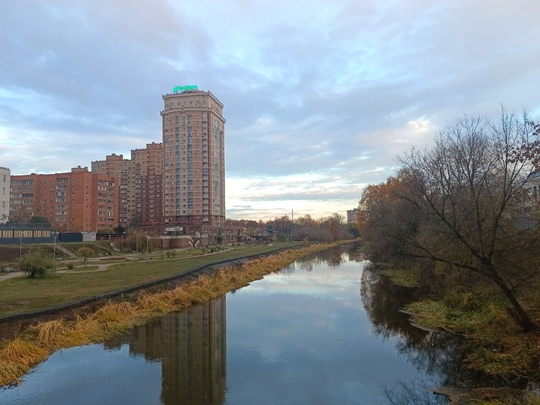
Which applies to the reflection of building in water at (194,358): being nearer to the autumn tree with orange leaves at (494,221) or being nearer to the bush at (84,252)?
the autumn tree with orange leaves at (494,221)

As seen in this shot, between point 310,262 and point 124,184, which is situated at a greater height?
point 124,184

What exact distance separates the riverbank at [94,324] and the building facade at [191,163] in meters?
84.7

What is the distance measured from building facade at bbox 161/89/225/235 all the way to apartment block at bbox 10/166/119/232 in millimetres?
16272

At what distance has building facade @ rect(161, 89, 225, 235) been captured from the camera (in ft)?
372

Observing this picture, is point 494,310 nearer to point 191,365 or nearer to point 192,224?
point 191,365

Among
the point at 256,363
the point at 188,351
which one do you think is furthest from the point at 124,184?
the point at 256,363

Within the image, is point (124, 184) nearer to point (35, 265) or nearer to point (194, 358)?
point (35, 265)

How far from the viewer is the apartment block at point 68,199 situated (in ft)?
330

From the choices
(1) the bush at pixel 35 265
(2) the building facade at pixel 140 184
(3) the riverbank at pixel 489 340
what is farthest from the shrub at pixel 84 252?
(2) the building facade at pixel 140 184

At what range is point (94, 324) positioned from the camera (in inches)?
653

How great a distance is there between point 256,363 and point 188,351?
2696mm

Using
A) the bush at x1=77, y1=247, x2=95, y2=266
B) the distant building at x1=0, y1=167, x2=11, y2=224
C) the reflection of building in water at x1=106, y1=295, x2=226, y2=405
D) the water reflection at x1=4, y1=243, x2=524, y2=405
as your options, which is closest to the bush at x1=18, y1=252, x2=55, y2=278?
the reflection of building in water at x1=106, y1=295, x2=226, y2=405

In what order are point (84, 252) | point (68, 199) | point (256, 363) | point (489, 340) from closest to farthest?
1. point (256, 363)
2. point (489, 340)
3. point (84, 252)
4. point (68, 199)

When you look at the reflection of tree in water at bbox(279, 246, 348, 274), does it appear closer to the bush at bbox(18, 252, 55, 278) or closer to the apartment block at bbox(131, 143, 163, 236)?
the bush at bbox(18, 252, 55, 278)
